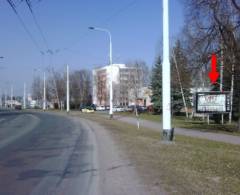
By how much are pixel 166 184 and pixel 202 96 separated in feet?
78.2

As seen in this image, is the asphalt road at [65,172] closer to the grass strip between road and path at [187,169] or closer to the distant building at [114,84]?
the grass strip between road and path at [187,169]

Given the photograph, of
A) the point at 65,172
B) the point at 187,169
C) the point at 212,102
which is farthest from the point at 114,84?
the point at 65,172

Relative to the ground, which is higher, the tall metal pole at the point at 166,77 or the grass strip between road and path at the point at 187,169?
the tall metal pole at the point at 166,77

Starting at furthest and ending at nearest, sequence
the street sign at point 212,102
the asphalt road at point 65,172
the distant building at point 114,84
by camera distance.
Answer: the distant building at point 114,84 < the street sign at point 212,102 < the asphalt road at point 65,172

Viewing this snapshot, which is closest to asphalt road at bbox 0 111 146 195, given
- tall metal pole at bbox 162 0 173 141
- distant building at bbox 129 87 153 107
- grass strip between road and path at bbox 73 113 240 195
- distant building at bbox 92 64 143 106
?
grass strip between road and path at bbox 73 113 240 195

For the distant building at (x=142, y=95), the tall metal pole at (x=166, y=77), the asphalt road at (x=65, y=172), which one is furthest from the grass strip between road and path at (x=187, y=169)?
the distant building at (x=142, y=95)

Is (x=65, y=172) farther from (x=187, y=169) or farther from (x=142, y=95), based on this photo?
(x=142, y=95)

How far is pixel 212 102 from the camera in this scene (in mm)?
32781

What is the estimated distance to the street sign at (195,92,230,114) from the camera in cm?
3231

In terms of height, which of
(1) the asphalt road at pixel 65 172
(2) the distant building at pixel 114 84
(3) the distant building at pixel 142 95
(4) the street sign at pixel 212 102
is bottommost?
(1) the asphalt road at pixel 65 172

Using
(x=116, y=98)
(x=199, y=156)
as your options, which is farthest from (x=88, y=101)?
(x=199, y=156)

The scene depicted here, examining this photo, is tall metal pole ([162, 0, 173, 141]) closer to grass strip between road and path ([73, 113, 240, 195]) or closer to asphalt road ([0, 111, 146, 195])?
grass strip between road and path ([73, 113, 240, 195])

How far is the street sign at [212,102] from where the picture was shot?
32.3m

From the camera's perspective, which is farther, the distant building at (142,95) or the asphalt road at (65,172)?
the distant building at (142,95)
